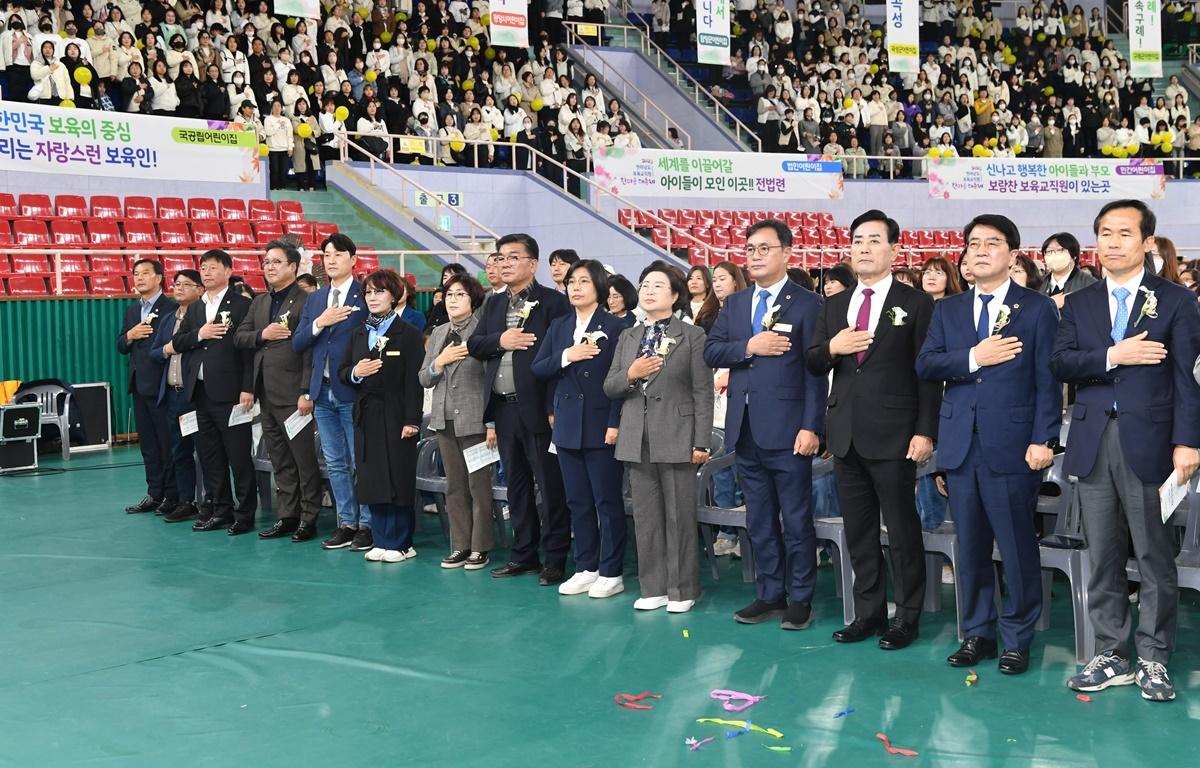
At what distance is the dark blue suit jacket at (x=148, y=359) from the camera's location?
845 cm

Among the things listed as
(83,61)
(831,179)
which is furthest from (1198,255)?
(83,61)

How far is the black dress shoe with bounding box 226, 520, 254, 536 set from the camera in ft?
25.6

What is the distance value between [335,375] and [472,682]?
2869 mm

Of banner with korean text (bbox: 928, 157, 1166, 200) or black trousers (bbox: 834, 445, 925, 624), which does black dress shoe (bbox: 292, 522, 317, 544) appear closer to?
black trousers (bbox: 834, 445, 925, 624)

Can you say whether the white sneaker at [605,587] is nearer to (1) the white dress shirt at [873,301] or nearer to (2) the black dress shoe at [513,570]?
(2) the black dress shoe at [513,570]

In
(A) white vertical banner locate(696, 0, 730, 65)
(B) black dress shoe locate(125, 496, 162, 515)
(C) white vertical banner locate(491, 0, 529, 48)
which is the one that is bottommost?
(B) black dress shoe locate(125, 496, 162, 515)

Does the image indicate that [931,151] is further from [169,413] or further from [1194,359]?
[1194,359]

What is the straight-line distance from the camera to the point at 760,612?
5.57 m

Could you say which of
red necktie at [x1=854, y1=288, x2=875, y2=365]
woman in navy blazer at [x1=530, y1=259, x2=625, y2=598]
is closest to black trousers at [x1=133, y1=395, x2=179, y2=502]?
woman in navy blazer at [x1=530, y1=259, x2=625, y2=598]

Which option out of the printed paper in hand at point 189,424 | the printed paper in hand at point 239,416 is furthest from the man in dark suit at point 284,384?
the printed paper in hand at point 189,424

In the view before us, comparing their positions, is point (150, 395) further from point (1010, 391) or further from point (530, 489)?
point (1010, 391)

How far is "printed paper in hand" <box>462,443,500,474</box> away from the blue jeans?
87 centimetres

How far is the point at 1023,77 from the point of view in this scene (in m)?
26.0

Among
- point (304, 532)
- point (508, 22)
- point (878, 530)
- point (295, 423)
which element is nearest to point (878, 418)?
point (878, 530)
